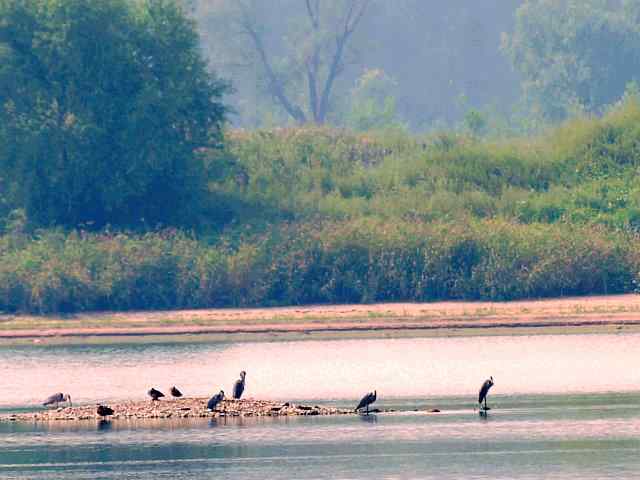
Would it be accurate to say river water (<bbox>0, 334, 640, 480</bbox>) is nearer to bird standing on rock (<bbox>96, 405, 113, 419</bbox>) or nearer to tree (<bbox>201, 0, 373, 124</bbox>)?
bird standing on rock (<bbox>96, 405, 113, 419</bbox>)

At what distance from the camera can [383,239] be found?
49125 mm

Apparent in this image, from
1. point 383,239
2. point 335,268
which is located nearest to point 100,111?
point 335,268

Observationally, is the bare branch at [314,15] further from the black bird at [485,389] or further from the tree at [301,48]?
the black bird at [485,389]

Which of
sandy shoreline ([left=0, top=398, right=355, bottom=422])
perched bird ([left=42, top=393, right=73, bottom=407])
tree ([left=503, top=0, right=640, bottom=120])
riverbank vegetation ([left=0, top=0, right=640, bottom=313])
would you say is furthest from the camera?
tree ([left=503, top=0, right=640, bottom=120])

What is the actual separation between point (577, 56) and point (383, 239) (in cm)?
4809

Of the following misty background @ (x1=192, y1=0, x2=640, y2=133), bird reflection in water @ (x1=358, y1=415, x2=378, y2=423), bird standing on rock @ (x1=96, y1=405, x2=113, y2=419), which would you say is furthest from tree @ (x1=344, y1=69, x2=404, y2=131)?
bird reflection in water @ (x1=358, y1=415, x2=378, y2=423)

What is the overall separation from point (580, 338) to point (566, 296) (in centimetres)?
537

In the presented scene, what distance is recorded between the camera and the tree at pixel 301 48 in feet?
318

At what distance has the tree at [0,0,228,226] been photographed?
52406 millimetres

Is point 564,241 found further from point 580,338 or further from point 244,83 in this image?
point 244,83

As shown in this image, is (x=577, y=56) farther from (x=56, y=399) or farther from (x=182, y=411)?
(x=56, y=399)

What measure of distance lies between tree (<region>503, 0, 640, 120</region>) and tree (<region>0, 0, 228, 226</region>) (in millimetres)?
39643

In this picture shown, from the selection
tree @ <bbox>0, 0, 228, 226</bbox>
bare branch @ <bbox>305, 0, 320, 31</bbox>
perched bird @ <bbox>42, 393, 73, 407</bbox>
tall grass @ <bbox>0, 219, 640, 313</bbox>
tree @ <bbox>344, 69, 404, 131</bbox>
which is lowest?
perched bird @ <bbox>42, 393, 73, 407</bbox>

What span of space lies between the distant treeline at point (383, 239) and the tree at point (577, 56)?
116ft
